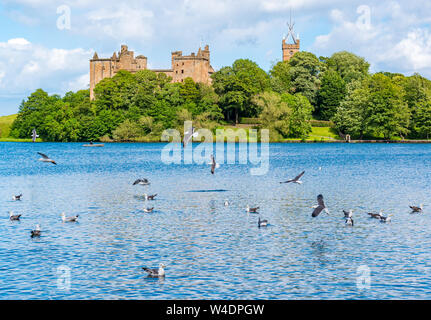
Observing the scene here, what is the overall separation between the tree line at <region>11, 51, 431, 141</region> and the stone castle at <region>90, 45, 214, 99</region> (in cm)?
1726

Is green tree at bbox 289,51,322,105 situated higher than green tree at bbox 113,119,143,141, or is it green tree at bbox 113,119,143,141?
green tree at bbox 289,51,322,105

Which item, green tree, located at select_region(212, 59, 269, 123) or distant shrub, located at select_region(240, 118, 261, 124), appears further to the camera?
distant shrub, located at select_region(240, 118, 261, 124)

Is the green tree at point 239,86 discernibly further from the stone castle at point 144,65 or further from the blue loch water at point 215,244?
the blue loch water at point 215,244

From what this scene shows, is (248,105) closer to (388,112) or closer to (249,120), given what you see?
(249,120)

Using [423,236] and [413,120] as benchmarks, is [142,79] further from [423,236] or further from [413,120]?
[423,236]

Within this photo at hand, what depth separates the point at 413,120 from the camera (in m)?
137

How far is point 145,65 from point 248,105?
58377 mm

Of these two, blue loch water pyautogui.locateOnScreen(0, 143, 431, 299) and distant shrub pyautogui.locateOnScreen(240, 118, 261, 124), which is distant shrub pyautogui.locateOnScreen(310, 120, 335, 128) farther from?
blue loch water pyautogui.locateOnScreen(0, 143, 431, 299)

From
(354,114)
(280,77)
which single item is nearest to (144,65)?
(280,77)

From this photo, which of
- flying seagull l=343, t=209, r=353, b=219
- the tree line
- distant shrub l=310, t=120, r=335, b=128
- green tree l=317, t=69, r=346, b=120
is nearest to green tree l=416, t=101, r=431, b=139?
the tree line

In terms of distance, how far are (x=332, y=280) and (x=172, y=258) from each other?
6704 millimetres

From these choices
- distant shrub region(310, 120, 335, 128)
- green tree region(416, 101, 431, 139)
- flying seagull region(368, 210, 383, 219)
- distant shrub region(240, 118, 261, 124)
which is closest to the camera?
flying seagull region(368, 210, 383, 219)

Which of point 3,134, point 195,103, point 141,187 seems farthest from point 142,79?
point 141,187

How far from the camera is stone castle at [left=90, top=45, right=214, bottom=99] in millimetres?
186750
